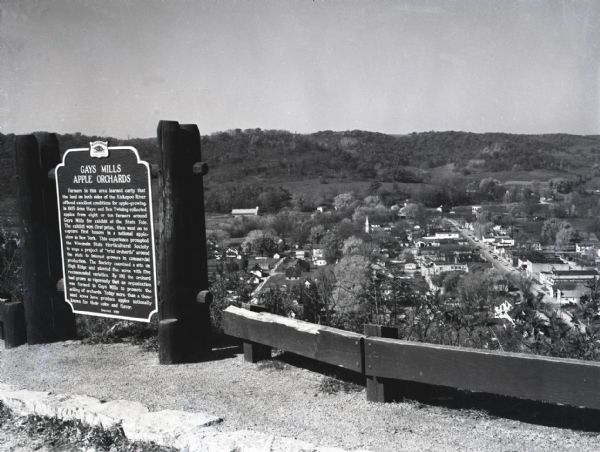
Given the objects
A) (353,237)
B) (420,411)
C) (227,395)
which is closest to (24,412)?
(227,395)

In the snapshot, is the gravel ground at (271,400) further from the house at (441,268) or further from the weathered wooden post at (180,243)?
the house at (441,268)

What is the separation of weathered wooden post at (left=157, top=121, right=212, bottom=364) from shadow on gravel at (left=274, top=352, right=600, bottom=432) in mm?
1689

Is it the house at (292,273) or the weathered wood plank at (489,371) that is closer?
the weathered wood plank at (489,371)

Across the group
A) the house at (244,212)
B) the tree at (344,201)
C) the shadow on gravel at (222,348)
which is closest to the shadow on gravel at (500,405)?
the shadow on gravel at (222,348)

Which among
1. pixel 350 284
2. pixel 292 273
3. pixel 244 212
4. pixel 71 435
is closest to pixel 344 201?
pixel 244 212

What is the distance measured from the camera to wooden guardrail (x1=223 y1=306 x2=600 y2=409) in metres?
3.87

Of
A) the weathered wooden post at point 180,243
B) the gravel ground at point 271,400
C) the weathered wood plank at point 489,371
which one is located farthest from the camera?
the weathered wooden post at point 180,243

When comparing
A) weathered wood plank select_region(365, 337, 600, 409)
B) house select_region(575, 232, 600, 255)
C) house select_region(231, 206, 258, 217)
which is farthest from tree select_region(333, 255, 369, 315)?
house select_region(231, 206, 258, 217)

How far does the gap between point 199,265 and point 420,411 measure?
2.58 m

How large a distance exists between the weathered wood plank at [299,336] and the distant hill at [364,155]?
6579 millimetres

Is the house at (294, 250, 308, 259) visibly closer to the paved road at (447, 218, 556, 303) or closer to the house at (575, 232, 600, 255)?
the paved road at (447, 218, 556, 303)

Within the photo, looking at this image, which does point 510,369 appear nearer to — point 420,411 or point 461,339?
Result: point 420,411

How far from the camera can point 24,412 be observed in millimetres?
4918

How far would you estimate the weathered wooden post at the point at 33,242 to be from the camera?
265 inches
